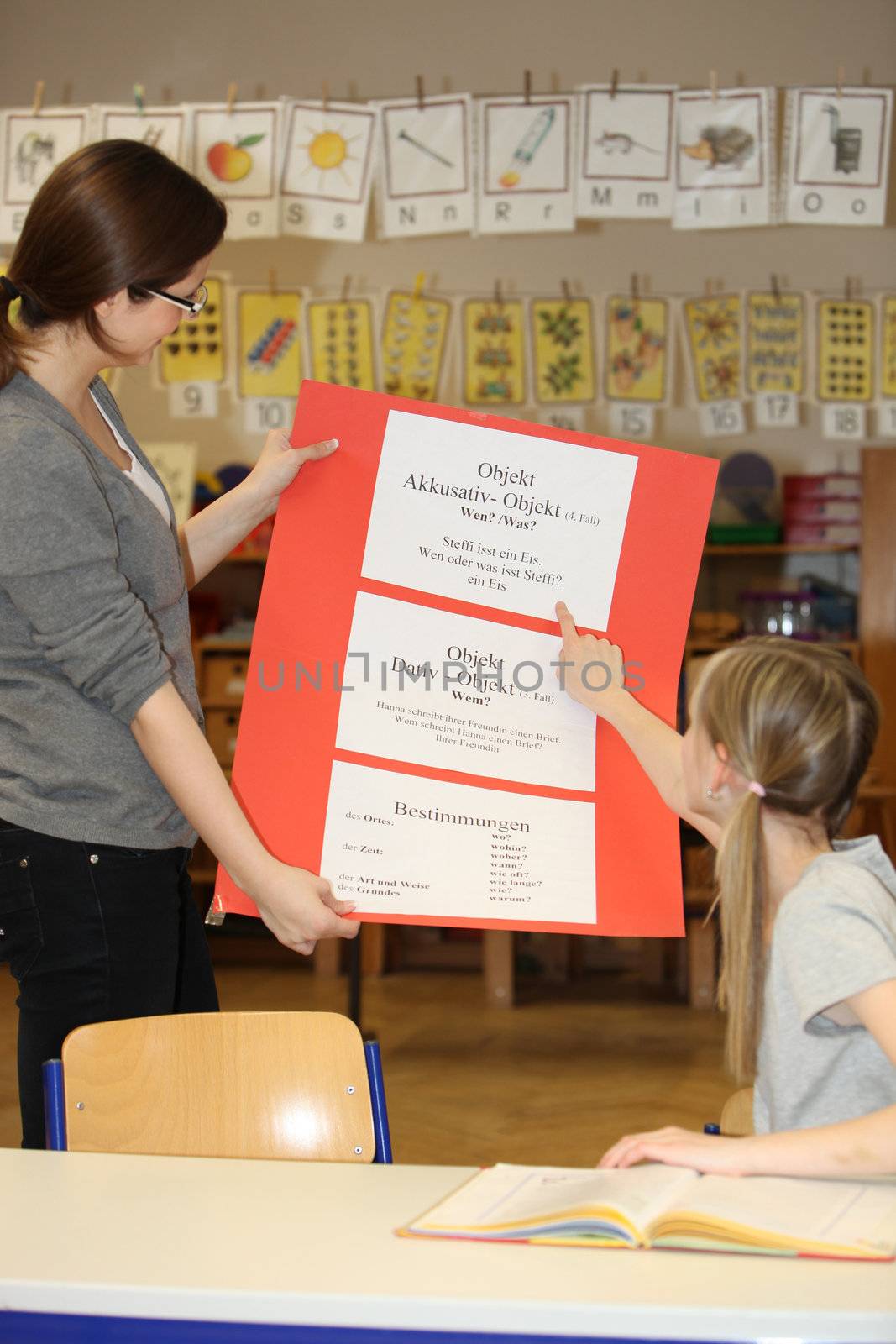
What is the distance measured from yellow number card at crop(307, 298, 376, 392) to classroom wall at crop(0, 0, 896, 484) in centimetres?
124

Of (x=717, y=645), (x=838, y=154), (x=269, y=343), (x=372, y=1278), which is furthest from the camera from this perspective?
(x=717, y=645)

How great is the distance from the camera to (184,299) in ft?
4.66

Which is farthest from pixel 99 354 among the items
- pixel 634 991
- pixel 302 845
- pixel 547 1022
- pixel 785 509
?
pixel 785 509

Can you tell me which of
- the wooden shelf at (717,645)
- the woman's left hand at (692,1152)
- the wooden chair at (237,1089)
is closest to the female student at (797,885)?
the woman's left hand at (692,1152)

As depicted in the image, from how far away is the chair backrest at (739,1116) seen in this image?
150cm

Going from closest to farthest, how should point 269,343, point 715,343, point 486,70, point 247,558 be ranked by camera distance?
point 269,343
point 715,343
point 247,558
point 486,70

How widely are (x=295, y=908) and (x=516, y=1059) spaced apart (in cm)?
274

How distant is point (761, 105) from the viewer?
13.3 feet

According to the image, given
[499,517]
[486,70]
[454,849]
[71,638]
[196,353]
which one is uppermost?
[486,70]

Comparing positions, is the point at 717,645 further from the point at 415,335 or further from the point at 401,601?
the point at 401,601

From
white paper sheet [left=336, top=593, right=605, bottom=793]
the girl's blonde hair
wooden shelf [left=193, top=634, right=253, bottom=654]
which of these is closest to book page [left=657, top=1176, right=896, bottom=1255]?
the girl's blonde hair

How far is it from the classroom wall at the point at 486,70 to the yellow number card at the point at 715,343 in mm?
790

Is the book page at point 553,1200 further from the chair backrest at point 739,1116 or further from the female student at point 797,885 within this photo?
the chair backrest at point 739,1116

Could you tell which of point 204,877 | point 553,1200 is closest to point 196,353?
point 204,877
